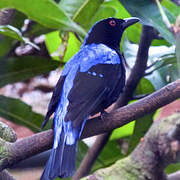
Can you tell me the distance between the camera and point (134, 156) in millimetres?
1015

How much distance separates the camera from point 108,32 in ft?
5.09

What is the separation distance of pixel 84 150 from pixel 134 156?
905 mm

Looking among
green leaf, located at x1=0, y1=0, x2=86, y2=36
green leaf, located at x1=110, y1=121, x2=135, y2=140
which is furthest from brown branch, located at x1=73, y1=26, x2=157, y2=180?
green leaf, located at x1=0, y1=0, x2=86, y2=36

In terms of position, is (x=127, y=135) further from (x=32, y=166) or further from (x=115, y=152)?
(x=32, y=166)

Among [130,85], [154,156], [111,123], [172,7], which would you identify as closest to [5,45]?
[130,85]

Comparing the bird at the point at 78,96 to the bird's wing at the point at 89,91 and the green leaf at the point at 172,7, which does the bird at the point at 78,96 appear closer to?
the bird's wing at the point at 89,91

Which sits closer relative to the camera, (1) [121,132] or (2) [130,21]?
(2) [130,21]

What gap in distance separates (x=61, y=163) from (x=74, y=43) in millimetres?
922

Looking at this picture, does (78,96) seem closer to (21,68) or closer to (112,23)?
(112,23)

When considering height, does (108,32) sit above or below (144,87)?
above

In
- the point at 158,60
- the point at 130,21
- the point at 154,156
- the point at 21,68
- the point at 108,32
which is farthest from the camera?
the point at 21,68

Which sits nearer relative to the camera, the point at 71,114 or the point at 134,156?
the point at 134,156

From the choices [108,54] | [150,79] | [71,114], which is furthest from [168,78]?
[71,114]

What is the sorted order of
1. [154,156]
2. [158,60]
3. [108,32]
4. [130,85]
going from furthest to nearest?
[130,85], [158,60], [108,32], [154,156]
